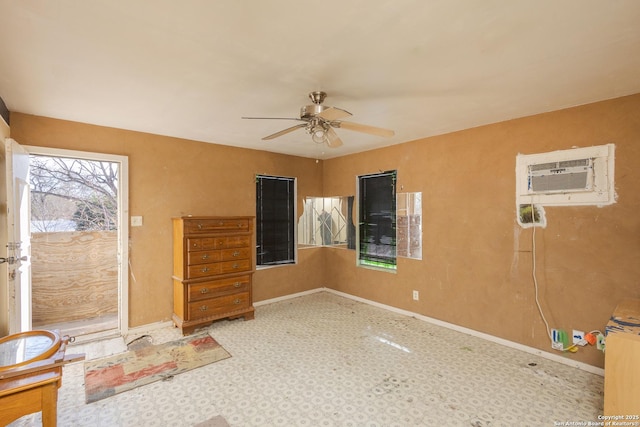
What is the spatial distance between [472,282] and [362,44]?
2795 millimetres

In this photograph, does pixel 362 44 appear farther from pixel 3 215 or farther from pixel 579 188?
pixel 3 215

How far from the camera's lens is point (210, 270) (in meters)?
3.52

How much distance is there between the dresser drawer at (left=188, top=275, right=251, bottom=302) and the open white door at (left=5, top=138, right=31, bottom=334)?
1.37 meters

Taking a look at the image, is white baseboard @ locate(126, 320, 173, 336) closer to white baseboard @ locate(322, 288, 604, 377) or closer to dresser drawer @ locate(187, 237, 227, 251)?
dresser drawer @ locate(187, 237, 227, 251)

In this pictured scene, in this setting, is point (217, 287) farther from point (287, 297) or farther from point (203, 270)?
point (287, 297)

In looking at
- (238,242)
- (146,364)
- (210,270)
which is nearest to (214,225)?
(238,242)

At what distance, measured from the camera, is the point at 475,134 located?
3232 millimetres

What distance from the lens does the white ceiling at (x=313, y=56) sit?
1393 millimetres

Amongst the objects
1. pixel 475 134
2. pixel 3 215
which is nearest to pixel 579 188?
pixel 475 134

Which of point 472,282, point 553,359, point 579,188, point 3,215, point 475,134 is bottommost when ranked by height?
point 553,359

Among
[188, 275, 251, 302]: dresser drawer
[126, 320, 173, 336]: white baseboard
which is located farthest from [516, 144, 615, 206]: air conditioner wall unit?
[126, 320, 173, 336]: white baseboard

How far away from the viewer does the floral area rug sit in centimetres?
235

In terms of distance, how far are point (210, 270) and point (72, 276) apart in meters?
2.06

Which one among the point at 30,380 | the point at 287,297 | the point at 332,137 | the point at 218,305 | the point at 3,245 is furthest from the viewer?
the point at 287,297
